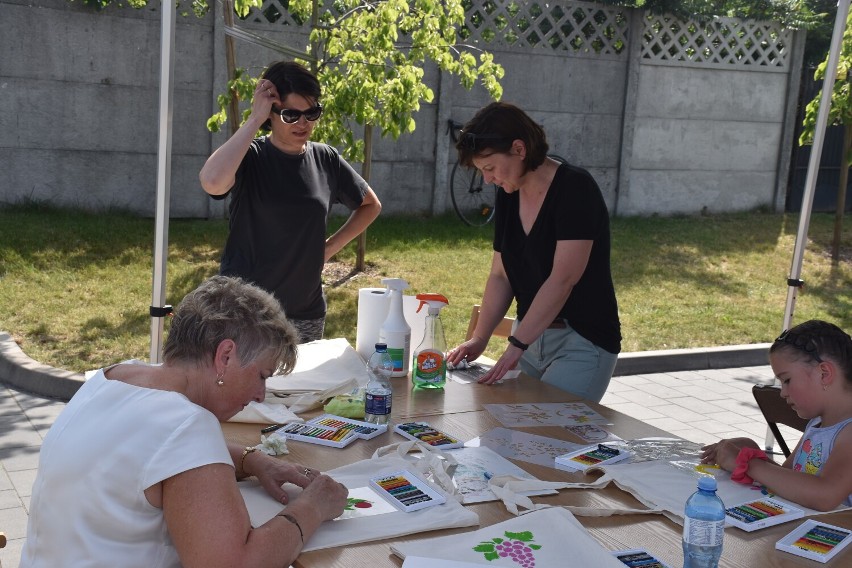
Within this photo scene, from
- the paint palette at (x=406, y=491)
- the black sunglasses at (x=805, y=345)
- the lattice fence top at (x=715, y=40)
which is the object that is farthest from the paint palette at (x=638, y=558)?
the lattice fence top at (x=715, y=40)

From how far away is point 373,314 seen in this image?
3.04 meters

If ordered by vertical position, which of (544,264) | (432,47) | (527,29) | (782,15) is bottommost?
(544,264)

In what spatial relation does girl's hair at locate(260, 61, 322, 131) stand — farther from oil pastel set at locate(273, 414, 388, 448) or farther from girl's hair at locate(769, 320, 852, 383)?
girl's hair at locate(769, 320, 852, 383)

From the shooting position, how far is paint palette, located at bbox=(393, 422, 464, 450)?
7.70 feet

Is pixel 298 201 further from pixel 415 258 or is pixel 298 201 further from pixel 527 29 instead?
pixel 527 29

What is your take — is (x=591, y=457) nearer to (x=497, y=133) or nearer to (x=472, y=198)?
(x=497, y=133)

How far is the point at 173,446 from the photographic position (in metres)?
1.55

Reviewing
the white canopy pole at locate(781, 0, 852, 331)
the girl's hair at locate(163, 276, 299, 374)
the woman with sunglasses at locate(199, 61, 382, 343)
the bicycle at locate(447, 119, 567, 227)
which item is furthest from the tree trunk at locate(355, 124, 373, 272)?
the girl's hair at locate(163, 276, 299, 374)

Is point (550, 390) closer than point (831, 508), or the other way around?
point (831, 508)

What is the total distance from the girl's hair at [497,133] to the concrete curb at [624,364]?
9.73ft

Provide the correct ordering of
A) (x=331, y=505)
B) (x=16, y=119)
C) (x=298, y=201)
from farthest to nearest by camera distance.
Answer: (x=16, y=119) < (x=298, y=201) < (x=331, y=505)

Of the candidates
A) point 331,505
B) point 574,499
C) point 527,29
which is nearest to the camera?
point 331,505

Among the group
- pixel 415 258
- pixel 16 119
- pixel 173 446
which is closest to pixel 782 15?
pixel 415 258

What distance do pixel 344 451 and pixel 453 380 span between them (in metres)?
0.84
